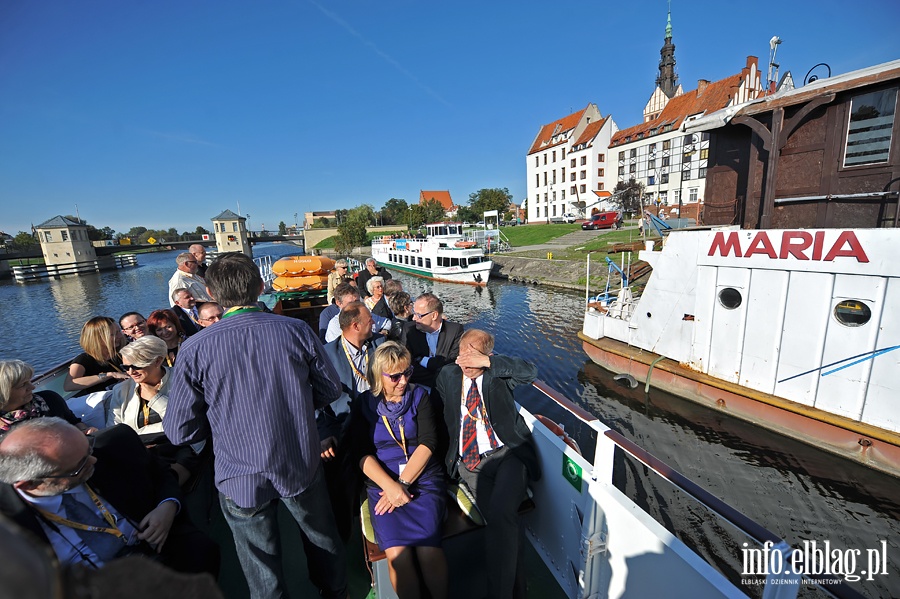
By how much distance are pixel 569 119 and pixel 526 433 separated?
209 ft

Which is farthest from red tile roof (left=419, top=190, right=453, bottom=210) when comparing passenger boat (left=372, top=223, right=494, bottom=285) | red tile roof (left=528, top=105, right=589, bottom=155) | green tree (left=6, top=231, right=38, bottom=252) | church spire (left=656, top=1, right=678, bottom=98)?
green tree (left=6, top=231, right=38, bottom=252)

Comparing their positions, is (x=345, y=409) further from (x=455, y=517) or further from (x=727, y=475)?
(x=727, y=475)

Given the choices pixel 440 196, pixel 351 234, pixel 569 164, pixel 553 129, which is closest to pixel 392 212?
pixel 440 196

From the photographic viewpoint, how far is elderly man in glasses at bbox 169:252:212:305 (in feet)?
19.7

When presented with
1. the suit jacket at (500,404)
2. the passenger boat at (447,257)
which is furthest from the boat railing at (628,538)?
the passenger boat at (447,257)

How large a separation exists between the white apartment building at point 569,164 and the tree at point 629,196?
4698 mm

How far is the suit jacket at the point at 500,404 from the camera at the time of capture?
3000 millimetres

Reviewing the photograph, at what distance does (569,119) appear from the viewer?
58156 millimetres

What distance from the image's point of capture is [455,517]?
116 inches

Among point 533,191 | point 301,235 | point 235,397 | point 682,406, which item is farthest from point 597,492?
point 301,235

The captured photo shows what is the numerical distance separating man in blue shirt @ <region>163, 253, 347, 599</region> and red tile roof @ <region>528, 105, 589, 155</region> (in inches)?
2398

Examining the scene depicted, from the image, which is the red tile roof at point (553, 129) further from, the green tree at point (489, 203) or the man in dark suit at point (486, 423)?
the man in dark suit at point (486, 423)

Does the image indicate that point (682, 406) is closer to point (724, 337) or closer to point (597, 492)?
point (724, 337)

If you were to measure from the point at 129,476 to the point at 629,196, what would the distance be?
147 ft
